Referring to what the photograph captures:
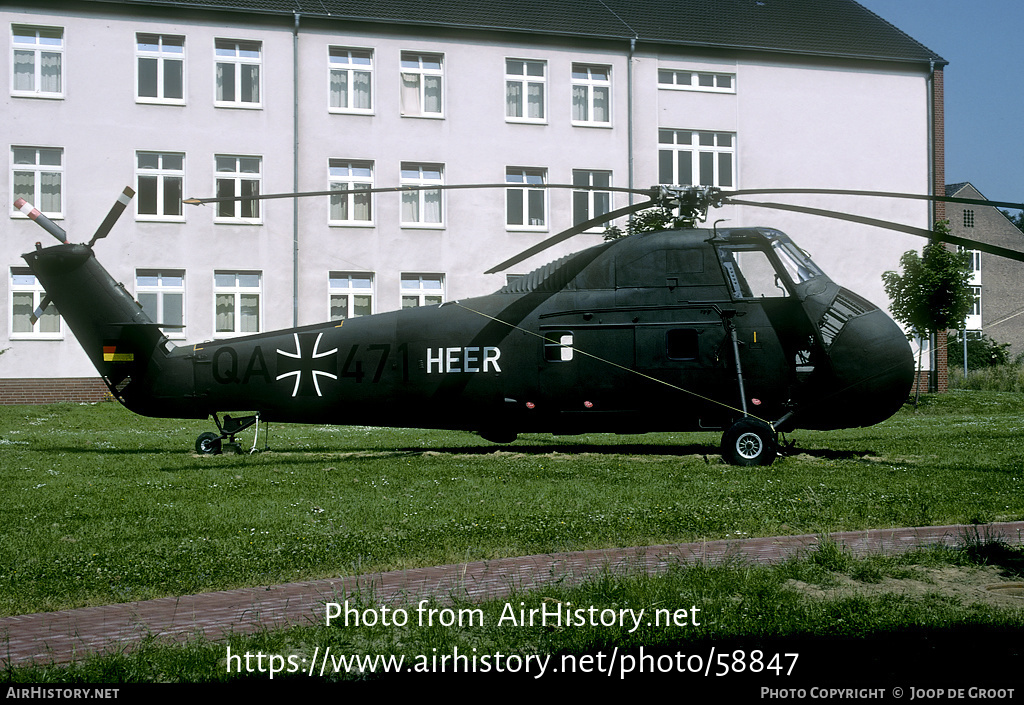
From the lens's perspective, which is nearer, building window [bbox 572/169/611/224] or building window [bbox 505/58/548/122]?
building window [bbox 505/58/548/122]

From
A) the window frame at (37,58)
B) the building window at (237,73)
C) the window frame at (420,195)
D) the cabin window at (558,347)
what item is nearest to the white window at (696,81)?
the window frame at (420,195)

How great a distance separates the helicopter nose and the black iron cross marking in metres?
8.40

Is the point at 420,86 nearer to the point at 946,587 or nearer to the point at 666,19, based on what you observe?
the point at 666,19

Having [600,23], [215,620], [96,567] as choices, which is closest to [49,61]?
[600,23]

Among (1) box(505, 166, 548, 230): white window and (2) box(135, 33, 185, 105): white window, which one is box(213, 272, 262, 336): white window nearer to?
(2) box(135, 33, 185, 105): white window

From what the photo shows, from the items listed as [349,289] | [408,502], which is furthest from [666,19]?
[408,502]

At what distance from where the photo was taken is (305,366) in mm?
17359

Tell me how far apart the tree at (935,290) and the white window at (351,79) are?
64.3ft

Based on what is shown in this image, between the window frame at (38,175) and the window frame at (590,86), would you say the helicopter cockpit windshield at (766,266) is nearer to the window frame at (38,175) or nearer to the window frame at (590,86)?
the window frame at (590,86)

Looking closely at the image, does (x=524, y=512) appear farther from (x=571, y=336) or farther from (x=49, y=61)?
(x=49, y=61)

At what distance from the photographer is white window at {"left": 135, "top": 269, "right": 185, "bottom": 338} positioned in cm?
3375

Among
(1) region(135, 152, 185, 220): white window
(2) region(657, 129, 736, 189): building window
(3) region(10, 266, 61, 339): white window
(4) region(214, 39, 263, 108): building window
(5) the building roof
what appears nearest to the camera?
(3) region(10, 266, 61, 339): white window

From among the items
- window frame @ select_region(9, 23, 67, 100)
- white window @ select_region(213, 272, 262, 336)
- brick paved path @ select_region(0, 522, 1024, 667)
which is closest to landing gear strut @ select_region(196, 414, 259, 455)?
brick paved path @ select_region(0, 522, 1024, 667)

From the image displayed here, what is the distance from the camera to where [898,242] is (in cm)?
3909
